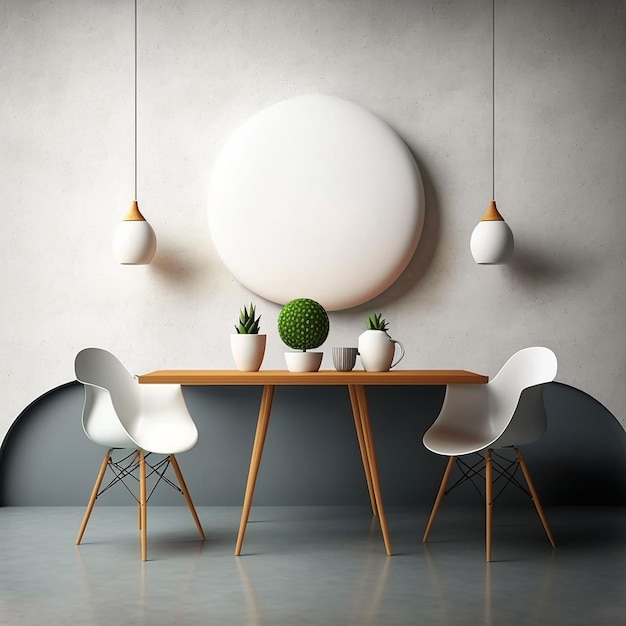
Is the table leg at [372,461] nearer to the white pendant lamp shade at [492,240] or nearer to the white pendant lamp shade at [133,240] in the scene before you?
the white pendant lamp shade at [492,240]

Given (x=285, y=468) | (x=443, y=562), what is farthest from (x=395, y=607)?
(x=285, y=468)

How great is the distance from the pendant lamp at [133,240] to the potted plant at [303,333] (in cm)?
93

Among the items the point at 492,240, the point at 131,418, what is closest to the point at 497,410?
the point at 492,240

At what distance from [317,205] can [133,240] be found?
873 millimetres

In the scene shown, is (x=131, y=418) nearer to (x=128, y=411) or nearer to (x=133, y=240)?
(x=128, y=411)

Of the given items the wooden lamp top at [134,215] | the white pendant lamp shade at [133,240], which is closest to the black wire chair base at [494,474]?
the white pendant lamp shade at [133,240]

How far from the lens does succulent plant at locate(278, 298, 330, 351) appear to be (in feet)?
11.0

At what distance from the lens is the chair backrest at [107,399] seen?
10.7 feet

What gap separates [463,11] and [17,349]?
2.74 m

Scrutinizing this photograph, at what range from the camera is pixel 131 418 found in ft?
11.5

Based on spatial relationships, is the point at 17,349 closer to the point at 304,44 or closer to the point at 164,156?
the point at 164,156

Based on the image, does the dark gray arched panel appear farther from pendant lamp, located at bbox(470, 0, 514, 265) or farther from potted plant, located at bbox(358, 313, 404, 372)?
potted plant, located at bbox(358, 313, 404, 372)

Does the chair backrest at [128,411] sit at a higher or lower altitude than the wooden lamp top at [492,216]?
lower

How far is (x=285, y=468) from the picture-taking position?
13.7ft
